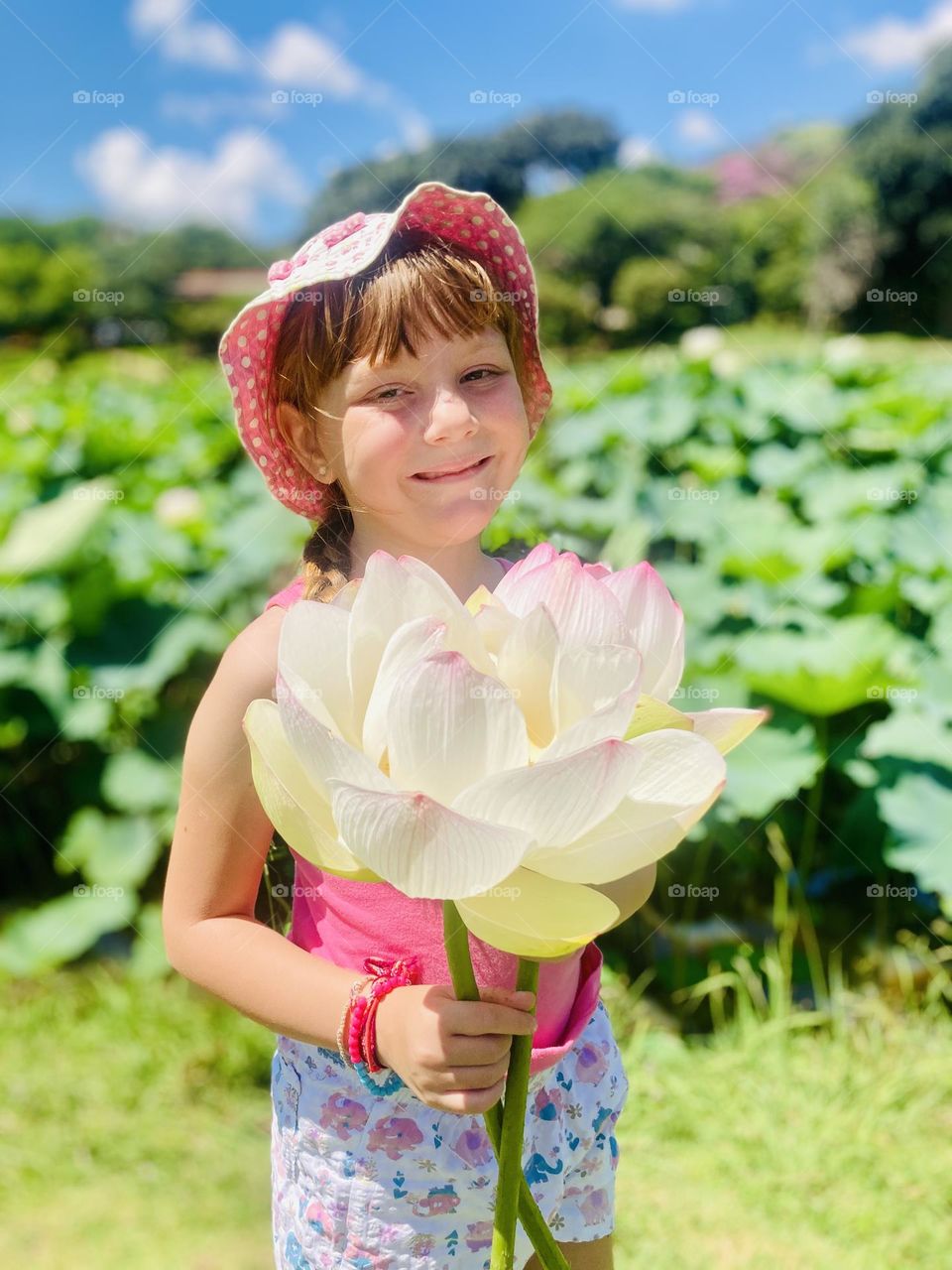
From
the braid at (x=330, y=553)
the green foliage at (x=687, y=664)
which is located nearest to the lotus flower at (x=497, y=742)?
the braid at (x=330, y=553)

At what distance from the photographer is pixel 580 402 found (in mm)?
5934

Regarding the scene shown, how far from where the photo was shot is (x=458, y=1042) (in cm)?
62

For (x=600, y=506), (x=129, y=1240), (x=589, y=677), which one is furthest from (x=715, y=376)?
(x=589, y=677)

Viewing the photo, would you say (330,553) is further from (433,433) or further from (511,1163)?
(511,1163)

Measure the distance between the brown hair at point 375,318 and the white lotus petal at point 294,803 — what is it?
363mm

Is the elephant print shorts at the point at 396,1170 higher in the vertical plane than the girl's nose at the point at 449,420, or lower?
lower

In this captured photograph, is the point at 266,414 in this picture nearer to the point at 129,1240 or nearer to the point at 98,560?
the point at 129,1240

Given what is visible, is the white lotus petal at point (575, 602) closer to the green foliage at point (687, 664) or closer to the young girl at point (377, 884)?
the young girl at point (377, 884)

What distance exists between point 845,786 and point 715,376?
3.51 metres

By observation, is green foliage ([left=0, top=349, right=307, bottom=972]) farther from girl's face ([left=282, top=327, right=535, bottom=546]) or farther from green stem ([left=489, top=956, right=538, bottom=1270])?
green stem ([left=489, top=956, right=538, bottom=1270])

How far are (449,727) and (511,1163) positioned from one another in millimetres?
226

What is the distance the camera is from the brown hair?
2.90ft

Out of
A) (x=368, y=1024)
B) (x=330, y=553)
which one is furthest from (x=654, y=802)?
(x=330, y=553)

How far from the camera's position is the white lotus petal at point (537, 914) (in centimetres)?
50
